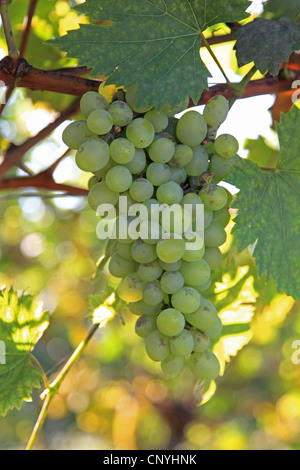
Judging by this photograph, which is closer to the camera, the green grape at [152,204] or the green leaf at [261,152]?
the green grape at [152,204]

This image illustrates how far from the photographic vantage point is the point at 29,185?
0.92 m

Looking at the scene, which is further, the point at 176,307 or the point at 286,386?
the point at 286,386

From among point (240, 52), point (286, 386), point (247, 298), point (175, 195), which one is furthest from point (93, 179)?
point (286, 386)

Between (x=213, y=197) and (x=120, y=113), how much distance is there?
14 centimetres

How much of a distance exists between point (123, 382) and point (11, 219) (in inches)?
39.0

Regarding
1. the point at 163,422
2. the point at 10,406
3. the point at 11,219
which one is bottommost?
the point at 163,422

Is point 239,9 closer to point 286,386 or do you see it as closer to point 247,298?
point 247,298

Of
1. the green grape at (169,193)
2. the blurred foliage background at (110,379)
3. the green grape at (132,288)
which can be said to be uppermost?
the green grape at (169,193)

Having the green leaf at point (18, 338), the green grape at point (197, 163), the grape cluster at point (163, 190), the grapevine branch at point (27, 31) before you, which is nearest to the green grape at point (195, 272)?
the grape cluster at point (163, 190)

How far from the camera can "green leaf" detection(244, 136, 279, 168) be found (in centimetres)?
92

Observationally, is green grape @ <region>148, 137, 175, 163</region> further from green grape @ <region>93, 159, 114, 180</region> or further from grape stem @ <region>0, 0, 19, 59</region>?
grape stem @ <region>0, 0, 19, 59</region>

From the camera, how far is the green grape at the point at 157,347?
1.66 ft

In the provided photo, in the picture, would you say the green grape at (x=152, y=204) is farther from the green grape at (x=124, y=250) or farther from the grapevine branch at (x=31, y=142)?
the grapevine branch at (x=31, y=142)
